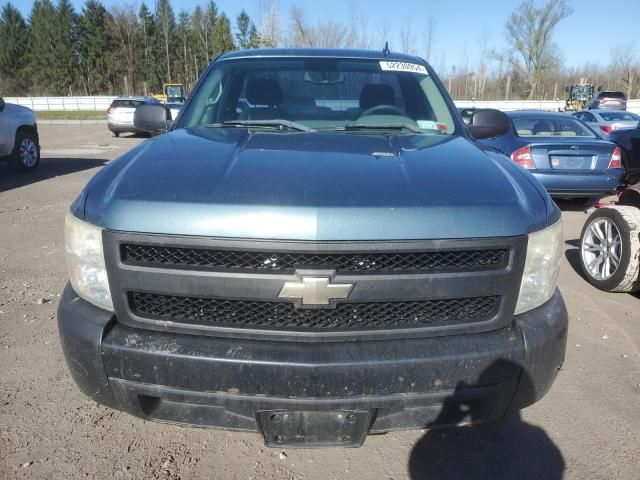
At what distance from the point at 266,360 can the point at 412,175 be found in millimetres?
895

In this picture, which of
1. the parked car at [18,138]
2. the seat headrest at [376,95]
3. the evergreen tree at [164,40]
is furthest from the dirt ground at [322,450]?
the evergreen tree at [164,40]

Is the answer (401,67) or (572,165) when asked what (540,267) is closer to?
(401,67)

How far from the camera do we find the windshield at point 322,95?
2988 mm

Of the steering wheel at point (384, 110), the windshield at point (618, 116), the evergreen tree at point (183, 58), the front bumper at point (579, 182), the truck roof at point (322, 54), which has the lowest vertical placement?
the front bumper at point (579, 182)

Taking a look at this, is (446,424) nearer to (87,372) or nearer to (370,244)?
(370,244)

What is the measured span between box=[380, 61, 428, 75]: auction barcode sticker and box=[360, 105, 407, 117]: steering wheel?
1.07 feet

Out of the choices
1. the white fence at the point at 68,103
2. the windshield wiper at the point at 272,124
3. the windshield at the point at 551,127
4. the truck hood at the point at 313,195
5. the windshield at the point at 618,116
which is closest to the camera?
the truck hood at the point at 313,195

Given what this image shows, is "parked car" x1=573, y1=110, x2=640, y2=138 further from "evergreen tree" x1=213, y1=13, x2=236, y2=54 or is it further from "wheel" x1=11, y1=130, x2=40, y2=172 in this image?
"evergreen tree" x1=213, y1=13, x2=236, y2=54

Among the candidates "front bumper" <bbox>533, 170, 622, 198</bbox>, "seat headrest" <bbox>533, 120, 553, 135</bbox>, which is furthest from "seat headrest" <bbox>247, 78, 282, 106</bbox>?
"seat headrest" <bbox>533, 120, 553, 135</bbox>

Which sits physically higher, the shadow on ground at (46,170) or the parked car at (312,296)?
the parked car at (312,296)

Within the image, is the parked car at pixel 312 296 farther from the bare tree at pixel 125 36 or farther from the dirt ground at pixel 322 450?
the bare tree at pixel 125 36

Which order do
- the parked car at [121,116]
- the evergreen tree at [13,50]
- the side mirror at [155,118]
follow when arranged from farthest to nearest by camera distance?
the evergreen tree at [13,50] → the parked car at [121,116] → the side mirror at [155,118]

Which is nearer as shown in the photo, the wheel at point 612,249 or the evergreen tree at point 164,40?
the wheel at point 612,249

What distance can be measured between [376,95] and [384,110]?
6.4 inches
